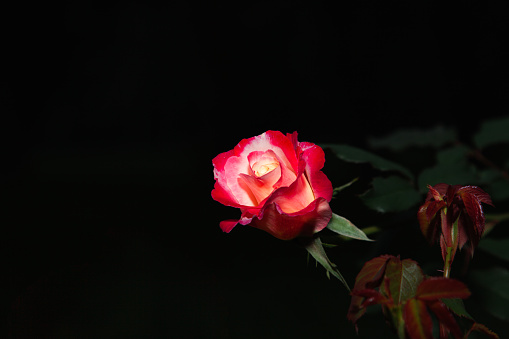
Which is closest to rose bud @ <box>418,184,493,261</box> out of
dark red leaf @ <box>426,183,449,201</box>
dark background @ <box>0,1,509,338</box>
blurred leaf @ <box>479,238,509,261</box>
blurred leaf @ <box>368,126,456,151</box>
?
dark red leaf @ <box>426,183,449,201</box>

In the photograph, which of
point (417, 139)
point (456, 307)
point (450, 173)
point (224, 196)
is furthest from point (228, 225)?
point (417, 139)

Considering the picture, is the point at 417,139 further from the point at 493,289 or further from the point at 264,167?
the point at 264,167

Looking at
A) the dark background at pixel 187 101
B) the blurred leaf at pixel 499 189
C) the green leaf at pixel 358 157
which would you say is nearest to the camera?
the green leaf at pixel 358 157

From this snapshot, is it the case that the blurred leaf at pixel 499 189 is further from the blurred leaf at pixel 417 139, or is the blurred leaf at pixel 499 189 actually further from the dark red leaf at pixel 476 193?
the dark red leaf at pixel 476 193

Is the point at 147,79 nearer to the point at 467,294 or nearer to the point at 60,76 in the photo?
the point at 60,76

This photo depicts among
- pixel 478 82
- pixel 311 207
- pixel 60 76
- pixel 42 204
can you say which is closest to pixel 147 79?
pixel 60 76

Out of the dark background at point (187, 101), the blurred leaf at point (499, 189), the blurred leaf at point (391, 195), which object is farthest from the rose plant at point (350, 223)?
the dark background at point (187, 101)

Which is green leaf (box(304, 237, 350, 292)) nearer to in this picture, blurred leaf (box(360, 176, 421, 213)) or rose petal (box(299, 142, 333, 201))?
rose petal (box(299, 142, 333, 201))
